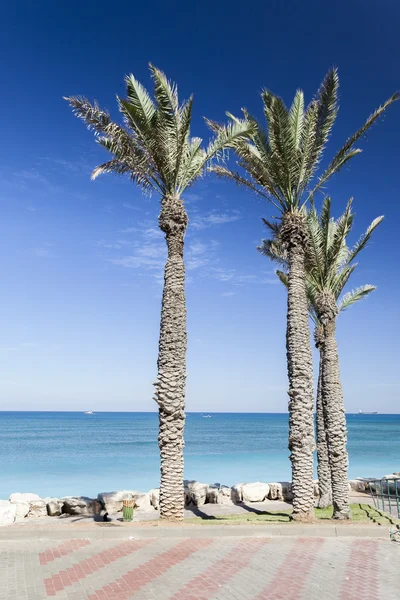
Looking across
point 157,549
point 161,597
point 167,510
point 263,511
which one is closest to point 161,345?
point 167,510

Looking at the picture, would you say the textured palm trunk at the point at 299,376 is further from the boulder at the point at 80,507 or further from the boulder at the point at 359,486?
the boulder at the point at 359,486

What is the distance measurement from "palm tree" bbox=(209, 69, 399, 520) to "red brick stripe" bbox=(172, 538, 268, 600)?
132 inches

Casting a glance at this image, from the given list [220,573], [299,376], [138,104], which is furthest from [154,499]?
[138,104]

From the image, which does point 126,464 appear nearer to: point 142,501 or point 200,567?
point 142,501

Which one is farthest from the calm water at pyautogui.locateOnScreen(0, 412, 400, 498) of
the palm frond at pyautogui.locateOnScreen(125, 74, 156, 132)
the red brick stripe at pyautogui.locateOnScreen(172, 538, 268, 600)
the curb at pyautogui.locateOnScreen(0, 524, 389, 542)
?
the palm frond at pyautogui.locateOnScreen(125, 74, 156, 132)

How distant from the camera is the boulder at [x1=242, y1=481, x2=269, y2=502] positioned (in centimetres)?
1956

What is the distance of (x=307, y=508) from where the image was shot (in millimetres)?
12891

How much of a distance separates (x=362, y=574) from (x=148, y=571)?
3.83 meters

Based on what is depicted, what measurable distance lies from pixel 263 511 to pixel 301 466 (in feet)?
17.2

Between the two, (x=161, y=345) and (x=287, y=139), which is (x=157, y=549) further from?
(x=287, y=139)

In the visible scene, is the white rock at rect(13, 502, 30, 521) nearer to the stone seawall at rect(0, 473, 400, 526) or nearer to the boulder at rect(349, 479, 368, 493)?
the stone seawall at rect(0, 473, 400, 526)

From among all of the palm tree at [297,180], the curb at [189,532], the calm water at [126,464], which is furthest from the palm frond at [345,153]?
the calm water at [126,464]

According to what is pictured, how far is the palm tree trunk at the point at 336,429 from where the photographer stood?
563 inches

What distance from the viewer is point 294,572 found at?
27.6 ft
